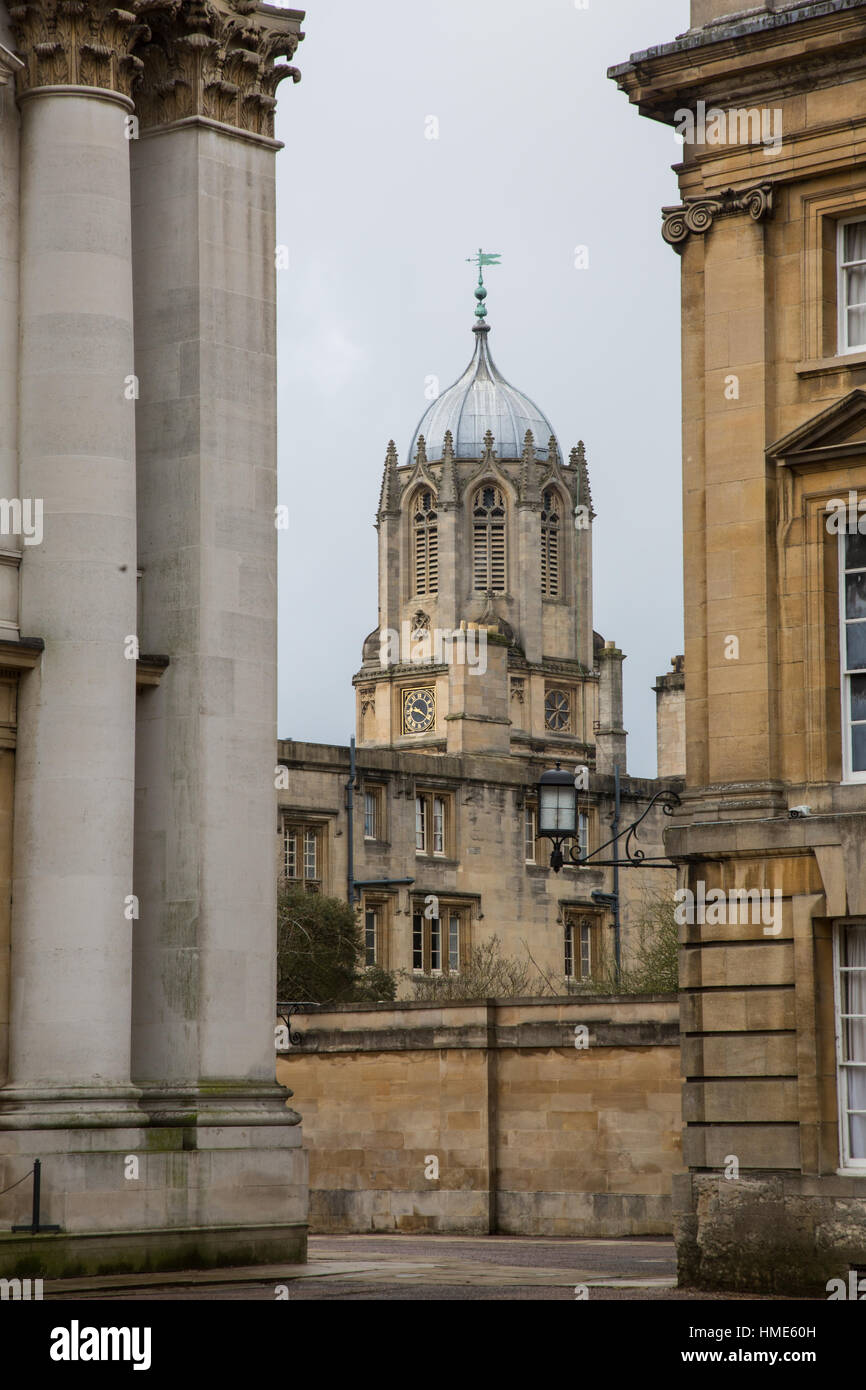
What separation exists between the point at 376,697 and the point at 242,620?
418 feet

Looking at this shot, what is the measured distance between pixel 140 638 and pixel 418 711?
12382 cm

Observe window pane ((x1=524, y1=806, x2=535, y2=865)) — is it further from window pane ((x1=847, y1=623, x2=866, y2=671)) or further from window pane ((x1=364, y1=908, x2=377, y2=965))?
window pane ((x1=847, y1=623, x2=866, y2=671))

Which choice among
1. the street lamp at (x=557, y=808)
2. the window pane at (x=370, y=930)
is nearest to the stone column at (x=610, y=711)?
the window pane at (x=370, y=930)

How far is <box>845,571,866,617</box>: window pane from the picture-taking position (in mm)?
23562

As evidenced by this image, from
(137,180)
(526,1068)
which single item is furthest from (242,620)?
(526,1068)

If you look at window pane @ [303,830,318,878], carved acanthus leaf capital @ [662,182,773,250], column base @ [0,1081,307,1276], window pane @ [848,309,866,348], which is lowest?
column base @ [0,1081,307,1276]

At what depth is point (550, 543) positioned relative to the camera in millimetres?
161750

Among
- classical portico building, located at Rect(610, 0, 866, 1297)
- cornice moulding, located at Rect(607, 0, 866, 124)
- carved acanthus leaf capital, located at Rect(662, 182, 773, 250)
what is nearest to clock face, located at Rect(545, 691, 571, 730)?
carved acanthus leaf capital, located at Rect(662, 182, 773, 250)

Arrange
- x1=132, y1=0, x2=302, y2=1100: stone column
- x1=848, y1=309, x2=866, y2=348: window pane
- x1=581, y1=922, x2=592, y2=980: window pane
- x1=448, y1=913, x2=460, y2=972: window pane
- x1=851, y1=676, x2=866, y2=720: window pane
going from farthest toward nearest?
x1=581, y1=922, x2=592, y2=980: window pane
x1=448, y1=913, x2=460, y2=972: window pane
x1=132, y1=0, x2=302, y2=1100: stone column
x1=848, y1=309, x2=866, y2=348: window pane
x1=851, y1=676, x2=866, y2=720: window pane

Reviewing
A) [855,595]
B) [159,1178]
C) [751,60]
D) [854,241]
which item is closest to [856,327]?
[854,241]

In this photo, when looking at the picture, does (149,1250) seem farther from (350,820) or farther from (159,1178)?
(350,820)

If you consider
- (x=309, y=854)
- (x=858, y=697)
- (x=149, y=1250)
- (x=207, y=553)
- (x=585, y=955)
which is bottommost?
(x=149, y=1250)

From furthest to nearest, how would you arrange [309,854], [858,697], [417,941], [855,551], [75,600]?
[417,941]
[309,854]
[75,600]
[855,551]
[858,697]

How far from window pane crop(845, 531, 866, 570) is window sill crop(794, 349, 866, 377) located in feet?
5.37
